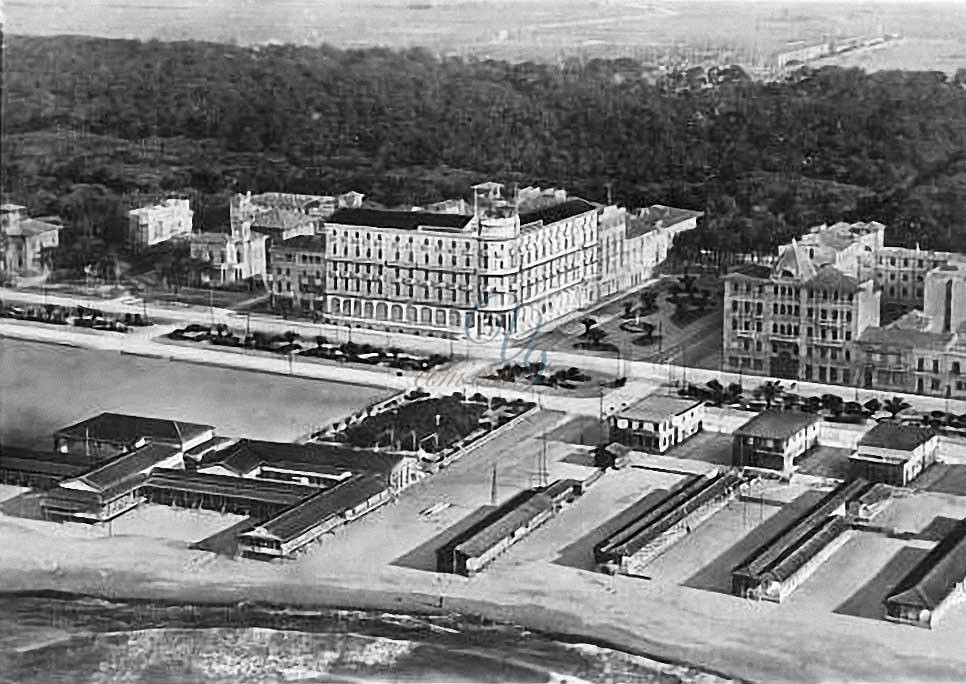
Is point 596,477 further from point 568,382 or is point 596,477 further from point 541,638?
point 541,638

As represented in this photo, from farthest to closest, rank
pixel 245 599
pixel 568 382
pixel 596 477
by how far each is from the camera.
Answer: pixel 568 382, pixel 596 477, pixel 245 599


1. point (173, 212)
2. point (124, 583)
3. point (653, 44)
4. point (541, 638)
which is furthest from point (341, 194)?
point (541, 638)

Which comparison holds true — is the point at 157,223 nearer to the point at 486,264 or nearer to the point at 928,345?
the point at 486,264

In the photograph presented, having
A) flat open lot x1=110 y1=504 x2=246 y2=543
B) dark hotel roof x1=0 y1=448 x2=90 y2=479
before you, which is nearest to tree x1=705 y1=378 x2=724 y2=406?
flat open lot x1=110 y1=504 x2=246 y2=543

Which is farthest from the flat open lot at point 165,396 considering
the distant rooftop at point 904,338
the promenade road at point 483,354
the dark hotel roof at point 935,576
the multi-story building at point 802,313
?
the dark hotel roof at point 935,576

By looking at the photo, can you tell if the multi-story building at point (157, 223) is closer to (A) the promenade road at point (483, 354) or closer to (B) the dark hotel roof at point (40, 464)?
(A) the promenade road at point (483, 354)

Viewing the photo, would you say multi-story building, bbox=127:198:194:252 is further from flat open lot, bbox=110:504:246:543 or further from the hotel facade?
flat open lot, bbox=110:504:246:543
